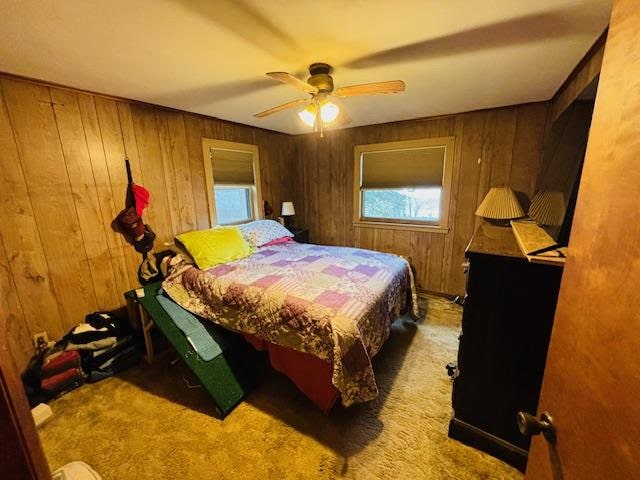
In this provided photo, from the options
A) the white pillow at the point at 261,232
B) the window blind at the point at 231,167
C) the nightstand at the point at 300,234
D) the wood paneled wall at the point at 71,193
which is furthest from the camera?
the nightstand at the point at 300,234

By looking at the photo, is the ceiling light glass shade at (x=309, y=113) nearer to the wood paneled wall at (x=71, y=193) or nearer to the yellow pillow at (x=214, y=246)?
the yellow pillow at (x=214, y=246)

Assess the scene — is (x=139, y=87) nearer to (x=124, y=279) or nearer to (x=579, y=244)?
(x=124, y=279)

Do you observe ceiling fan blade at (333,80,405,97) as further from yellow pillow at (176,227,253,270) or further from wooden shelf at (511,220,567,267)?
yellow pillow at (176,227,253,270)

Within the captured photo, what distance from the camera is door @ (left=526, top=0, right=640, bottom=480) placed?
454 mm

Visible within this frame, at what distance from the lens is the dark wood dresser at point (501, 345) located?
1274 mm

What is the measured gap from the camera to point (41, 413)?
173 cm

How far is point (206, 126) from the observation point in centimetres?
306

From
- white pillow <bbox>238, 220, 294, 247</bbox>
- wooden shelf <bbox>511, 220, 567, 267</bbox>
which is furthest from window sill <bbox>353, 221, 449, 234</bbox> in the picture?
wooden shelf <bbox>511, 220, 567, 267</bbox>

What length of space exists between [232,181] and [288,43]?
2.20 meters

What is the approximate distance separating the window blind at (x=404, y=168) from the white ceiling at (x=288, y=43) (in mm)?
1038

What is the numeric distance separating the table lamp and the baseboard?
63.6 inches

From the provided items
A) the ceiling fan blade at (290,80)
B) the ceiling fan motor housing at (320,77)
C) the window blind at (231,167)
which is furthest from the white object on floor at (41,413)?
the ceiling fan motor housing at (320,77)

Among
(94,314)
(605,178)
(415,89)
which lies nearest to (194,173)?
(94,314)

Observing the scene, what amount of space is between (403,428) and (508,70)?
261 centimetres
